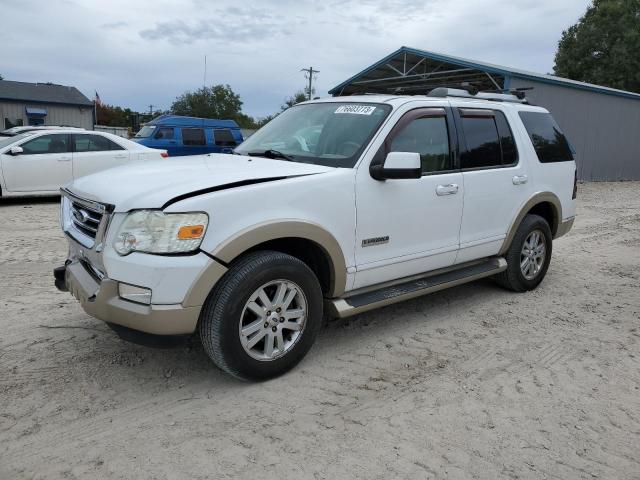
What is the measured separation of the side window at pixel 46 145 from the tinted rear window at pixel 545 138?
9.10 m

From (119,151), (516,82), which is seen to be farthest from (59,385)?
(516,82)

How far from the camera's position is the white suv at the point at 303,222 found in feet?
9.55

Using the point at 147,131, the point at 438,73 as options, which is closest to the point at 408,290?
the point at 438,73

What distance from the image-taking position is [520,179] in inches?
196

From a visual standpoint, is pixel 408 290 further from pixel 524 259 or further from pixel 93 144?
pixel 93 144

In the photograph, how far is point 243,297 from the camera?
306cm

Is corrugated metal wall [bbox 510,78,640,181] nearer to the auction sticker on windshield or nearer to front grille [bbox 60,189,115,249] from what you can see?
the auction sticker on windshield

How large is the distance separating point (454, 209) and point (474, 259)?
69cm

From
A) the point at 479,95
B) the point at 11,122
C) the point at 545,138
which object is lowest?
the point at 545,138

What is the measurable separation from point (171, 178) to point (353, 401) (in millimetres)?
1760

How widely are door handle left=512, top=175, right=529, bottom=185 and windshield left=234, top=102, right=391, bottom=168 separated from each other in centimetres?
165

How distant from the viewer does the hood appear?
9.69ft

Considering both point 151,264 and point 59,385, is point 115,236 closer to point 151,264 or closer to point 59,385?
point 151,264

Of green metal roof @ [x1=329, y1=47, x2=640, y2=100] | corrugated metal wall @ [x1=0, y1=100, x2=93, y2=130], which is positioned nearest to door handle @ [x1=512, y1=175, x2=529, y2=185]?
green metal roof @ [x1=329, y1=47, x2=640, y2=100]
